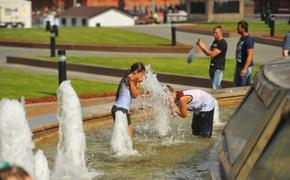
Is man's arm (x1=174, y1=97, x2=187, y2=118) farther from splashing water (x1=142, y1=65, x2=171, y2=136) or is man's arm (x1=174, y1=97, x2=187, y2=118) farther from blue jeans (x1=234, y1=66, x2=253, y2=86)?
blue jeans (x1=234, y1=66, x2=253, y2=86)

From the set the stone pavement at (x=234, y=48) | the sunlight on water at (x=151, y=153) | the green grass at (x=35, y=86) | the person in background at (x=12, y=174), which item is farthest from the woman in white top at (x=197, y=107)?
the stone pavement at (x=234, y=48)

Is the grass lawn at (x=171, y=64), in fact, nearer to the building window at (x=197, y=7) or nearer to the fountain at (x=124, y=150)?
the fountain at (x=124, y=150)

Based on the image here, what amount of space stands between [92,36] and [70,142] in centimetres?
2621

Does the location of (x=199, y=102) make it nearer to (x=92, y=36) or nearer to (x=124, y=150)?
(x=124, y=150)

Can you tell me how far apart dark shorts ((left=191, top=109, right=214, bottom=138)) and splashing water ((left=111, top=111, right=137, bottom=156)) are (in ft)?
3.47

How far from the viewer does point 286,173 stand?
11.5ft

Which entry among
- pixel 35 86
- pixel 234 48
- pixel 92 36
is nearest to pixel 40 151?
pixel 35 86

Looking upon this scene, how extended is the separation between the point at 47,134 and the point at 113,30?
28003 millimetres

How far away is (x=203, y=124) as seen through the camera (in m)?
9.91

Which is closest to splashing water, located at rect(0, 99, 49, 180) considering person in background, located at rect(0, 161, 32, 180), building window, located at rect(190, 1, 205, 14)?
person in background, located at rect(0, 161, 32, 180)

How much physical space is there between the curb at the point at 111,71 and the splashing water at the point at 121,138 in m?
7.20

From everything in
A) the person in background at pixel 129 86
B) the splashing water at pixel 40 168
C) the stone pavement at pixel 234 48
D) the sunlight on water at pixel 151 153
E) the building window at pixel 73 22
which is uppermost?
the building window at pixel 73 22

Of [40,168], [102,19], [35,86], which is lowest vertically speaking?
[35,86]

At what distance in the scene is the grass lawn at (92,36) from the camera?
105ft
